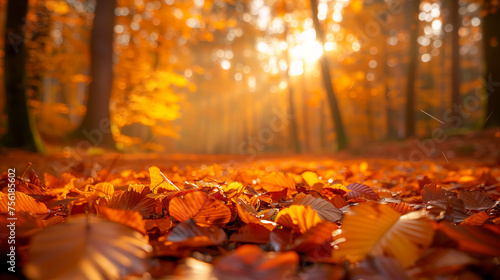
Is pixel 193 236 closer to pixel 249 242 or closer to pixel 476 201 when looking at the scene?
pixel 249 242

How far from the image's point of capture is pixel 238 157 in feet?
29.5

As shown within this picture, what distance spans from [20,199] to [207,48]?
17.6 meters

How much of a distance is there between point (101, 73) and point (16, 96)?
2.50m

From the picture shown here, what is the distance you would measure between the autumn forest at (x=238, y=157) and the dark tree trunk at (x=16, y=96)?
28 mm

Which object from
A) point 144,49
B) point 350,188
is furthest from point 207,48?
point 350,188

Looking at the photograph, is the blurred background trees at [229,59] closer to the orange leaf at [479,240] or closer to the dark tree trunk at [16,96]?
the dark tree trunk at [16,96]

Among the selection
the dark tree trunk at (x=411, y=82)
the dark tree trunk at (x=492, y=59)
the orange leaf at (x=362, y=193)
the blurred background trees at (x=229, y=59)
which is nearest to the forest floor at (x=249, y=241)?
the orange leaf at (x=362, y=193)

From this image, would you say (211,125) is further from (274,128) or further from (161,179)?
(161,179)

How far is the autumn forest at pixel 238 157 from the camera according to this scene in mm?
525

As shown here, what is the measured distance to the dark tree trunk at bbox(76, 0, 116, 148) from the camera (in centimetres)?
796

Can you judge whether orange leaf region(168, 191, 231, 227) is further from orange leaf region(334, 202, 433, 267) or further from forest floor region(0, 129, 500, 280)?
orange leaf region(334, 202, 433, 267)

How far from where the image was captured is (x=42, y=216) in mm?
857

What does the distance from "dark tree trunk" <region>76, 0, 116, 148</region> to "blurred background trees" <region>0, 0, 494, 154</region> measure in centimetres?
3

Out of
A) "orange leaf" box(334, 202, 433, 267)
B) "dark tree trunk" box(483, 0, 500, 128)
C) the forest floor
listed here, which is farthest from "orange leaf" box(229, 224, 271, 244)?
"dark tree trunk" box(483, 0, 500, 128)
